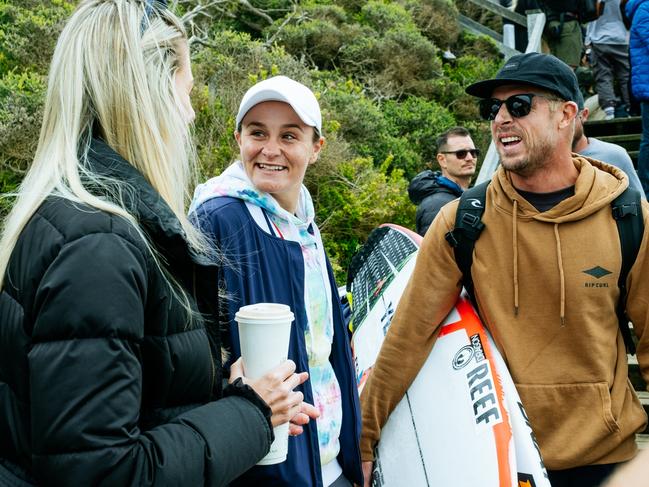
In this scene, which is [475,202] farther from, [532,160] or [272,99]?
[272,99]

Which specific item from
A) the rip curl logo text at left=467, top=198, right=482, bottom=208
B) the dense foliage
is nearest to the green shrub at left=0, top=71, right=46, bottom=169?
the dense foliage

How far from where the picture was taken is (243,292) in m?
2.00

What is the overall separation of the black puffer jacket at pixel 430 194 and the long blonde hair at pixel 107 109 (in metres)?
3.67

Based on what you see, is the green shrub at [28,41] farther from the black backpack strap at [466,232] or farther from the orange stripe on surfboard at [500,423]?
the orange stripe on surfboard at [500,423]

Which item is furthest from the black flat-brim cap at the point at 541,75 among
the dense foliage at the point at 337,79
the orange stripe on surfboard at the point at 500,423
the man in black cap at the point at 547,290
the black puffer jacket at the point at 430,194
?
the dense foliage at the point at 337,79

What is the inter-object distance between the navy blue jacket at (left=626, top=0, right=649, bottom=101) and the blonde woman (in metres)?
5.67

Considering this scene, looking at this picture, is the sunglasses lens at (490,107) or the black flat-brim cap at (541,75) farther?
the sunglasses lens at (490,107)

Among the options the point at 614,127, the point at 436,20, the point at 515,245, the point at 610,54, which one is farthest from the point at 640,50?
the point at 436,20

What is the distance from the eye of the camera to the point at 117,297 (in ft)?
4.04

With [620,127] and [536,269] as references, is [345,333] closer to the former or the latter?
[536,269]

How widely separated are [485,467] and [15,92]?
4.86 m

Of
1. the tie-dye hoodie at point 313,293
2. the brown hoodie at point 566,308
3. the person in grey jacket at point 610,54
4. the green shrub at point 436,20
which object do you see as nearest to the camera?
the tie-dye hoodie at point 313,293

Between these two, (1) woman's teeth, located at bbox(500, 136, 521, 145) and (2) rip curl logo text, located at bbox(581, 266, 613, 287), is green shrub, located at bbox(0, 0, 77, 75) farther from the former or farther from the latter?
(2) rip curl logo text, located at bbox(581, 266, 613, 287)

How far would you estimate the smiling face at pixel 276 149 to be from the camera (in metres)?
2.30
